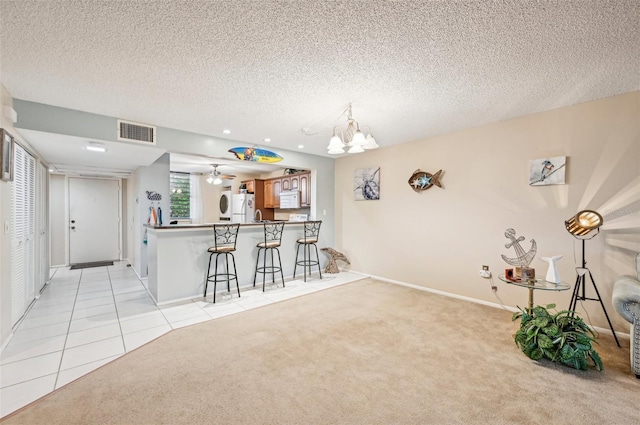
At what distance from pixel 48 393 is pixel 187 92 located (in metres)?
2.77

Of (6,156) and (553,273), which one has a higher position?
(6,156)

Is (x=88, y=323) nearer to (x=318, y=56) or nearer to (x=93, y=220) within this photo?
(x=318, y=56)

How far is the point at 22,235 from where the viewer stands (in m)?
3.31

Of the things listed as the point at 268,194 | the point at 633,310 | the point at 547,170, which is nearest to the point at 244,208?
the point at 268,194

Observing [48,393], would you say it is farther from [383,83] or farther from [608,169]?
[608,169]

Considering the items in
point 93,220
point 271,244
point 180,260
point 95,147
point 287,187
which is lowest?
point 180,260

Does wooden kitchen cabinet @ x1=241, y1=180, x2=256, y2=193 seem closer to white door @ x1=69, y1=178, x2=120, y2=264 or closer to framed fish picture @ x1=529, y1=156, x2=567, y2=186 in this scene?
white door @ x1=69, y1=178, x2=120, y2=264

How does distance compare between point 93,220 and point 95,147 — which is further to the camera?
point 93,220

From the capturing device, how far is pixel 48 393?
1965mm

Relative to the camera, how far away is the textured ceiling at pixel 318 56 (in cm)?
168

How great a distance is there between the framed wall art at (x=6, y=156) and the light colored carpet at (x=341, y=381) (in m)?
2.03

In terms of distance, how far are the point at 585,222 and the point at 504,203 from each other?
89cm

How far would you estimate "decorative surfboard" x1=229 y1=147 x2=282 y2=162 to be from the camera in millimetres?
4641

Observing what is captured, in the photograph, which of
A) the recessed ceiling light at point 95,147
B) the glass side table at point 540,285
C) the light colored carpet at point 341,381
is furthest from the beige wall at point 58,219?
the glass side table at point 540,285
